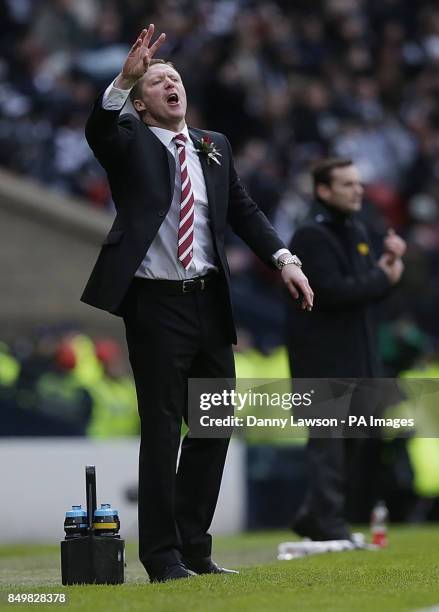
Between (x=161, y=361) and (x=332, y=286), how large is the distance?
2.35 meters

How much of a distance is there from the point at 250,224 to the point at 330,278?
1.89 meters

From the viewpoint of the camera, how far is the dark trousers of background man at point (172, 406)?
6137 mm

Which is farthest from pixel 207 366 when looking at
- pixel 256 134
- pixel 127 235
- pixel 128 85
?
pixel 256 134

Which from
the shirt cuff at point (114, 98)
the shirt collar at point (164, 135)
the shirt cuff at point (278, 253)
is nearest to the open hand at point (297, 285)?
the shirt cuff at point (278, 253)

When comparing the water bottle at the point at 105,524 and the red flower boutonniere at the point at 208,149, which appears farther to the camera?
the red flower boutonniere at the point at 208,149

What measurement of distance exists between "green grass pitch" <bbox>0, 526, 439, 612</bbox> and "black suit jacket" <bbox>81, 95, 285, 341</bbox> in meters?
1.12

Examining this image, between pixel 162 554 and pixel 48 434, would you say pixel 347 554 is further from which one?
pixel 48 434

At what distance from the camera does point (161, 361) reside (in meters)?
6.20

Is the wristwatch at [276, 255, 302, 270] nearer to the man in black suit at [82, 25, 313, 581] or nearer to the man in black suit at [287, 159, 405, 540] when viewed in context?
the man in black suit at [82, 25, 313, 581]

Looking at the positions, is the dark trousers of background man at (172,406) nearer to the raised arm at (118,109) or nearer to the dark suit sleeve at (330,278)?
the raised arm at (118,109)

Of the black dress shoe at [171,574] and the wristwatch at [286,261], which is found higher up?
the wristwatch at [286,261]

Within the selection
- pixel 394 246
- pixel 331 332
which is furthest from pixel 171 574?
pixel 394 246

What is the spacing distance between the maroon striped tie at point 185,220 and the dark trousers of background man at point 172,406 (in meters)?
0.14

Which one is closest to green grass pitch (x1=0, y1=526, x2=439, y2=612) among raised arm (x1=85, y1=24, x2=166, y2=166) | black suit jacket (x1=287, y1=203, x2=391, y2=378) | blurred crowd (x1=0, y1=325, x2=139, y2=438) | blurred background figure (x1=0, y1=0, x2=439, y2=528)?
black suit jacket (x1=287, y1=203, x2=391, y2=378)
